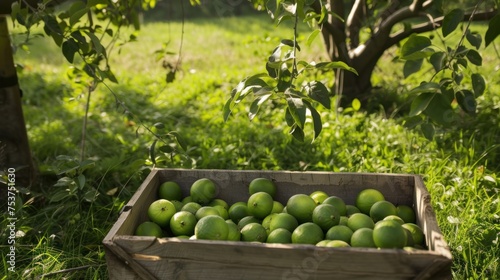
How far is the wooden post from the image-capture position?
251cm

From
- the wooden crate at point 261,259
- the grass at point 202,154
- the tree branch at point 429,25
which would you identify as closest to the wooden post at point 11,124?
the grass at point 202,154

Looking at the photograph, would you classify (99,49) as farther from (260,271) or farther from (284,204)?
(260,271)

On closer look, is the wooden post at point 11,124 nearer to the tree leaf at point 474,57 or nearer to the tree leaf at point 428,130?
the tree leaf at point 428,130

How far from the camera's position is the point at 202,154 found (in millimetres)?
2998

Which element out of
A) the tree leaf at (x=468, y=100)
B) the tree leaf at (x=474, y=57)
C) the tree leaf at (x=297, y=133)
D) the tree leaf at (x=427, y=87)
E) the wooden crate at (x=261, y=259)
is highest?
the tree leaf at (x=474, y=57)

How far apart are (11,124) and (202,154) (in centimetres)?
95

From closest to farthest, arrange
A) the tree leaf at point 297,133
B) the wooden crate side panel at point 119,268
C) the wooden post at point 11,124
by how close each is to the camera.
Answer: the wooden crate side panel at point 119,268 < the tree leaf at point 297,133 < the wooden post at point 11,124

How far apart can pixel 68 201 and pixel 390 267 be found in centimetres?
165

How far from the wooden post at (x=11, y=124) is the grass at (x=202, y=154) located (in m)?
0.11

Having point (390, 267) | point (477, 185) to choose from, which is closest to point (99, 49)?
point (390, 267)

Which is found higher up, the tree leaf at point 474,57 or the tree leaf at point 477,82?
the tree leaf at point 474,57

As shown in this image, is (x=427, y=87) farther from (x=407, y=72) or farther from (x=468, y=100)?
(x=407, y=72)

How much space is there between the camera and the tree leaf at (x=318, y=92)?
157 cm

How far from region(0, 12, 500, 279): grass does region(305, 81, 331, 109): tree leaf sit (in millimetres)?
785
